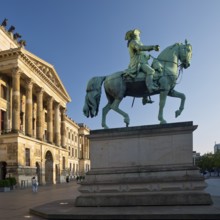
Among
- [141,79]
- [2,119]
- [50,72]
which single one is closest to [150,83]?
[141,79]

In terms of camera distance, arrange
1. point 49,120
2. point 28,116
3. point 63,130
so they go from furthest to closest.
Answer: point 63,130
point 49,120
point 28,116

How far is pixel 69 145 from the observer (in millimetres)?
104750

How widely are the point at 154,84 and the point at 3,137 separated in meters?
38.3

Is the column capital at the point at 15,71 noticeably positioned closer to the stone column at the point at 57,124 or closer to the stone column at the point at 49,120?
the stone column at the point at 49,120

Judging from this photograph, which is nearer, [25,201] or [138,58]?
[138,58]

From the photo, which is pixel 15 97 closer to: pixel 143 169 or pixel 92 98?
pixel 92 98

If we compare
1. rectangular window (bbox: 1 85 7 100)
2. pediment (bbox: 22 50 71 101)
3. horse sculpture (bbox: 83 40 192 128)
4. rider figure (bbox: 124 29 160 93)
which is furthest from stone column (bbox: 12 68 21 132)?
rider figure (bbox: 124 29 160 93)

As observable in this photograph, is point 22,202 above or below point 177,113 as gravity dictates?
below

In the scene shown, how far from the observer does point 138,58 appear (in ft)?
47.1

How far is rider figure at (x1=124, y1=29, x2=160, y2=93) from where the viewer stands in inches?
539

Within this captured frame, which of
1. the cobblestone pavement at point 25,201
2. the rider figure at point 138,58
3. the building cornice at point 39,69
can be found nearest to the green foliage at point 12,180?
the cobblestone pavement at point 25,201

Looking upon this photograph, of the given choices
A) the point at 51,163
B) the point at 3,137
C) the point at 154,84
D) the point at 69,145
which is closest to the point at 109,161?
the point at 154,84

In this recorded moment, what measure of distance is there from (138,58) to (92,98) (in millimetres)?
2735

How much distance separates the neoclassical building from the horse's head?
37007mm
